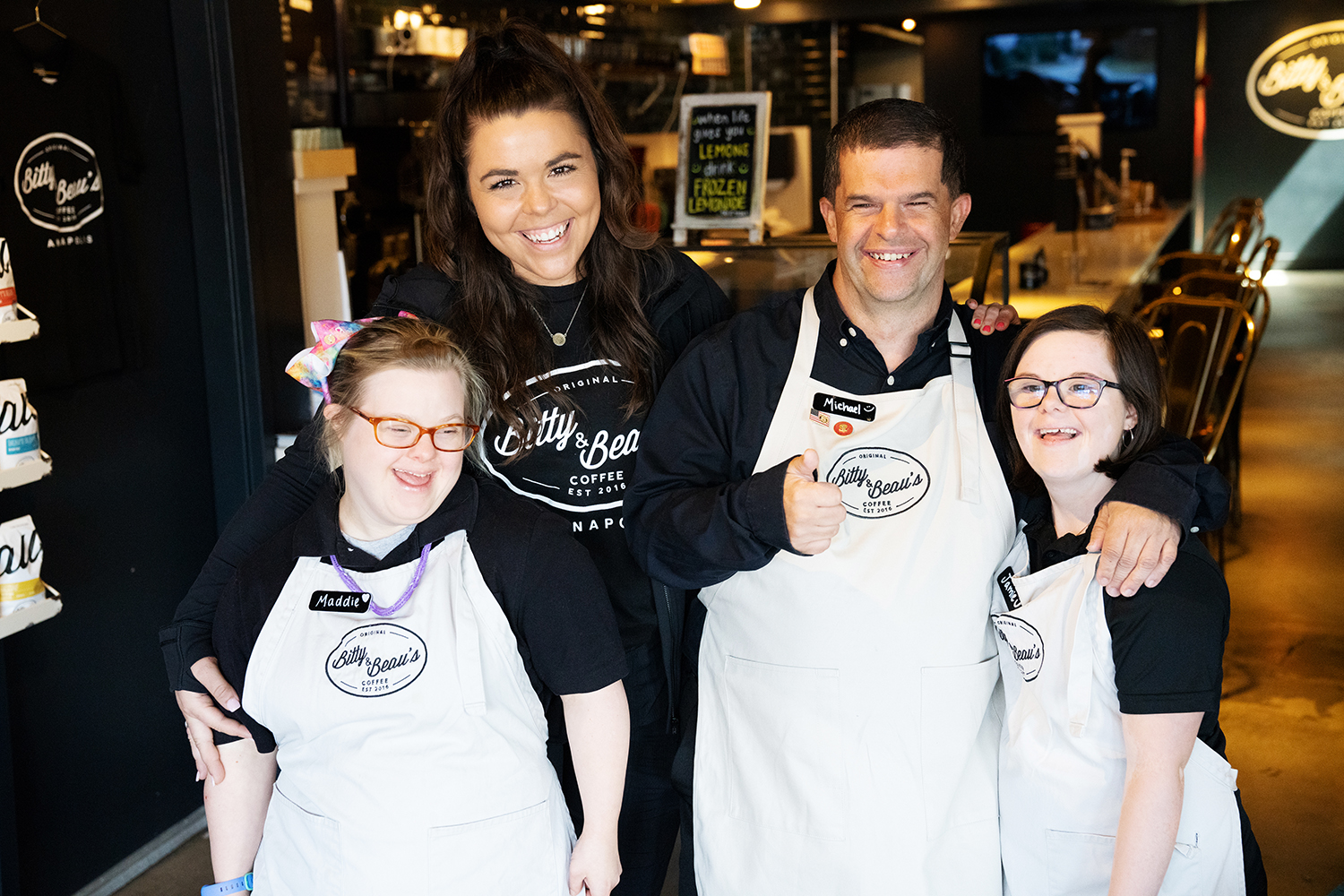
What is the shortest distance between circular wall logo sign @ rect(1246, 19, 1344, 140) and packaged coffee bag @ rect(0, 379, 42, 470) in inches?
522

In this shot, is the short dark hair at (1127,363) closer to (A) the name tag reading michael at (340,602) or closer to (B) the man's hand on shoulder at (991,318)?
(B) the man's hand on shoulder at (991,318)

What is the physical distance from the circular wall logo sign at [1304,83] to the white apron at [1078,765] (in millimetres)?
12987

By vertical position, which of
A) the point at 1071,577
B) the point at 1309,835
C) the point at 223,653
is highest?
the point at 1071,577

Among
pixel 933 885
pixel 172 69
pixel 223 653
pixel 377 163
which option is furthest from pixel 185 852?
pixel 377 163

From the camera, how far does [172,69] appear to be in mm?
2975

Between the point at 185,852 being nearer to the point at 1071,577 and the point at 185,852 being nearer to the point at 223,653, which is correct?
the point at 223,653

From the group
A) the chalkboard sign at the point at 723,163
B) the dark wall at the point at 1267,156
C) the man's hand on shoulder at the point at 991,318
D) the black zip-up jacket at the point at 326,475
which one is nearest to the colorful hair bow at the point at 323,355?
the black zip-up jacket at the point at 326,475

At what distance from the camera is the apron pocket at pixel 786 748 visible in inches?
69.6

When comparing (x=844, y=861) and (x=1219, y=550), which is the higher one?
(x=844, y=861)

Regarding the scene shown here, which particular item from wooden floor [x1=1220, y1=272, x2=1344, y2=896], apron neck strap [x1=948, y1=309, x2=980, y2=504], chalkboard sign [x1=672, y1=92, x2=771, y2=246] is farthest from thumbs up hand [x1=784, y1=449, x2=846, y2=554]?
chalkboard sign [x1=672, y1=92, x2=771, y2=246]

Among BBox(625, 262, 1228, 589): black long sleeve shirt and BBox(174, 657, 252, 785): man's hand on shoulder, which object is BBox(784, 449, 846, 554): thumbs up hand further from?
BBox(174, 657, 252, 785): man's hand on shoulder

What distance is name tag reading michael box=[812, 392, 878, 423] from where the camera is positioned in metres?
1.81

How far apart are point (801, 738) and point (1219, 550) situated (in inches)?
140

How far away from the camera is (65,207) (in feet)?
8.74
